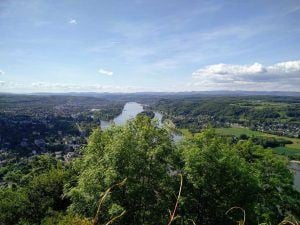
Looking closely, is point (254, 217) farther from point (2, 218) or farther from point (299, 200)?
point (2, 218)

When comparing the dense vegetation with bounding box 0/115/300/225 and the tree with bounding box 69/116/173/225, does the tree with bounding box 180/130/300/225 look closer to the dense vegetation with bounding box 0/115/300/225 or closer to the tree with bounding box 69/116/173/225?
the dense vegetation with bounding box 0/115/300/225

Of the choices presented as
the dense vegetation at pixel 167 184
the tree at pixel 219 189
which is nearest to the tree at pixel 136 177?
the dense vegetation at pixel 167 184

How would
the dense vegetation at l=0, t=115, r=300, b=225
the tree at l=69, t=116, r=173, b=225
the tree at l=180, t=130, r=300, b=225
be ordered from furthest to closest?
the tree at l=180, t=130, r=300, b=225
the dense vegetation at l=0, t=115, r=300, b=225
the tree at l=69, t=116, r=173, b=225

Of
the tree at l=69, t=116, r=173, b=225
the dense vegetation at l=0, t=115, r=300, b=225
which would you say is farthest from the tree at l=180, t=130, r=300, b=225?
the tree at l=69, t=116, r=173, b=225

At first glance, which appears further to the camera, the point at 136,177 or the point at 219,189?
the point at 219,189

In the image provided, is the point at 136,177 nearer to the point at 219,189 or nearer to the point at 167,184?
the point at 167,184

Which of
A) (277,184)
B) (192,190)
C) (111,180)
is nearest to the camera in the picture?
(111,180)

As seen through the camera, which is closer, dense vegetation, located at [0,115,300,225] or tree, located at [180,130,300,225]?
dense vegetation, located at [0,115,300,225]

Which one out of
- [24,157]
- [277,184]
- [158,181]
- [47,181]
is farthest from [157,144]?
[24,157]

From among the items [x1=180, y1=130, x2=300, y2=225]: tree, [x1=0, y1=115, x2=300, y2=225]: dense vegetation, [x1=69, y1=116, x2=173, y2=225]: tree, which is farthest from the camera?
[x1=180, y1=130, x2=300, y2=225]: tree

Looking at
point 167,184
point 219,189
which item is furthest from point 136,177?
point 219,189

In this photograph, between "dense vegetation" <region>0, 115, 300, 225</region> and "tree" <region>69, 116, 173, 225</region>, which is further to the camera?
"dense vegetation" <region>0, 115, 300, 225</region>
